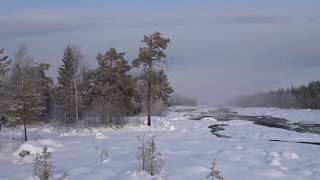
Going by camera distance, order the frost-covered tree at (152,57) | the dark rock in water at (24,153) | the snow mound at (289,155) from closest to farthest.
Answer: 1. the snow mound at (289,155)
2. the dark rock in water at (24,153)
3. the frost-covered tree at (152,57)

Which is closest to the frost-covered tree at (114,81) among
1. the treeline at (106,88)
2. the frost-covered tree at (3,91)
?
the treeline at (106,88)

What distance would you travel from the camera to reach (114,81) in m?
60.2

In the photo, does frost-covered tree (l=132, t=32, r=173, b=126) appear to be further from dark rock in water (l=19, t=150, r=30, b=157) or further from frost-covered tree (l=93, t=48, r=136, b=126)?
dark rock in water (l=19, t=150, r=30, b=157)

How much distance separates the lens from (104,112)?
54938 mm

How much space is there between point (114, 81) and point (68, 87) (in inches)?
330

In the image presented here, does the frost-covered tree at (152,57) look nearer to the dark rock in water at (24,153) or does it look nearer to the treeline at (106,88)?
the treeline at (106,88)

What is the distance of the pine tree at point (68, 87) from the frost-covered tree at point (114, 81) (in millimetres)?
3022

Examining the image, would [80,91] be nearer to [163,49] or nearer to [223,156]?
[163,49]

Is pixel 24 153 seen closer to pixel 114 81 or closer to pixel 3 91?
pixel 3 91

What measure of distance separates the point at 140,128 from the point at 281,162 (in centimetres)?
2931

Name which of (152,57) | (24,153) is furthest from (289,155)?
(152,57)

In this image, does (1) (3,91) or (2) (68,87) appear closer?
(1) (3,91)

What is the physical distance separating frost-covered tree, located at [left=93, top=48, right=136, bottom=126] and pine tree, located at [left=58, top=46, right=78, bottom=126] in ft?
9.91

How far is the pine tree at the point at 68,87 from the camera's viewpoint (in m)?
61.3
